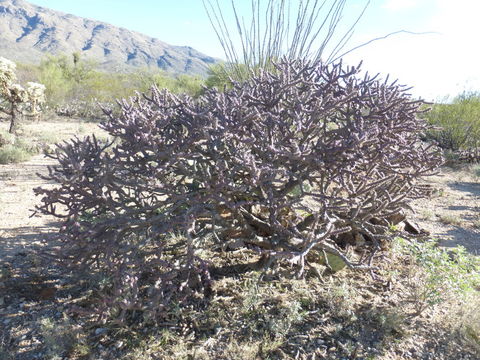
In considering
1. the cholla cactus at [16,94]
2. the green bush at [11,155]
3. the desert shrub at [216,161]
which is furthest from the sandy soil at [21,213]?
the cholla cactus at [16,94]

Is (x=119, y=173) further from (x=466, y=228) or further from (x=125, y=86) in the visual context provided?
(x=125, y=86)

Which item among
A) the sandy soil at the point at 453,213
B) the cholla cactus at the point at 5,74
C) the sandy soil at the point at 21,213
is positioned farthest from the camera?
the cholla cactus at the point at 5,74

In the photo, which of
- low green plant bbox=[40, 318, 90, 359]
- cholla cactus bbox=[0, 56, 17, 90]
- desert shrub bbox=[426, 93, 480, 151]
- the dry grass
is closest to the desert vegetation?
low green plant bbox=[40, 318, 90, 359]

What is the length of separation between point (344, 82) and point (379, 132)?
455mm

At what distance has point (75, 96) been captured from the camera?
19.9 metres

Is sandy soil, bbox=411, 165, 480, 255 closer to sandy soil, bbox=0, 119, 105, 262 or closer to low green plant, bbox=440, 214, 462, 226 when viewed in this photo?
low green plant, bbox=440, 214, 462, 226

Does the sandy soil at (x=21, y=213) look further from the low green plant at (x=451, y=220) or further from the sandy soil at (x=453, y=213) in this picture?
the low green plant at (x=451, y=220)

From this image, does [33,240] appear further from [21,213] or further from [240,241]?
[240,241]

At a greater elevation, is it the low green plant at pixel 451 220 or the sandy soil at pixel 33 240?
the low green plant at pixel 451 220

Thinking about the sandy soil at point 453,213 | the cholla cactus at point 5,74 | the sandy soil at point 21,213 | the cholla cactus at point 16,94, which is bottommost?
the sandy soil at point 21,213

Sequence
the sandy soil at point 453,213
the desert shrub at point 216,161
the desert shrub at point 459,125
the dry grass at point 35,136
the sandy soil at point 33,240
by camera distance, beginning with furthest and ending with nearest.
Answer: the desert shrub at point 459,125 → the dry grass at point 35,136 → the sandy soil at point 453,213 → the sandy soil at point 33,240 → the desert shrub at point 216,161

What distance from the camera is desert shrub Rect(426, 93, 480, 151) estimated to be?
1213cm

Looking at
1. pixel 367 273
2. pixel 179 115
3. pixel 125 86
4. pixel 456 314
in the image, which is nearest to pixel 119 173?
pixel 179 115

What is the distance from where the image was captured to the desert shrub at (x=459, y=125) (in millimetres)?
12133
